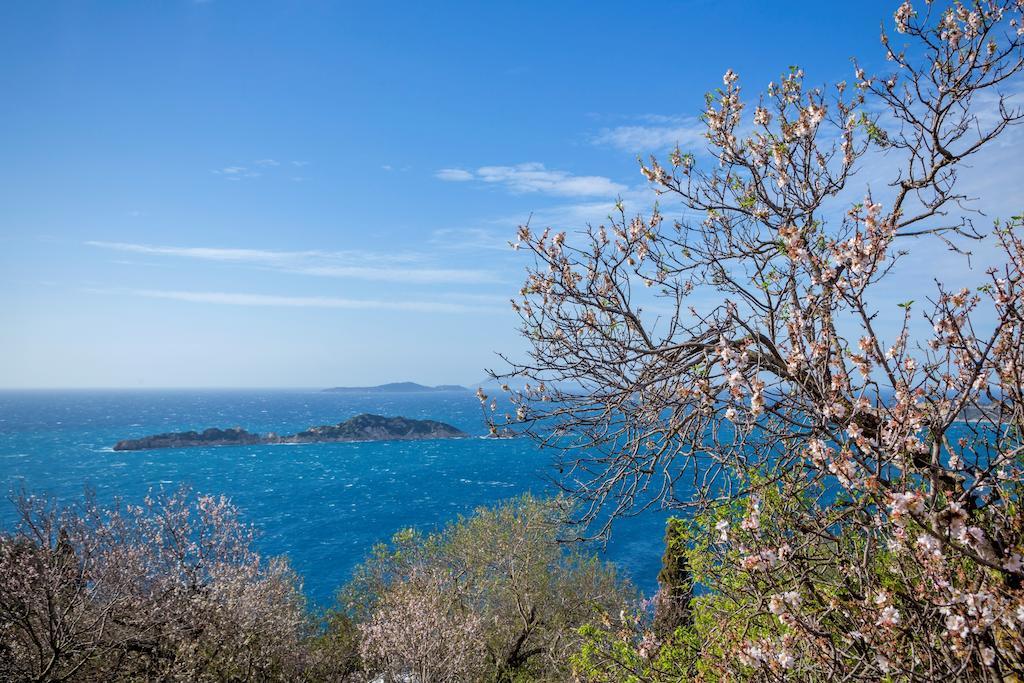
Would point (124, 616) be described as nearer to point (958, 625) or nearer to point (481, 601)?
point (481, 601)

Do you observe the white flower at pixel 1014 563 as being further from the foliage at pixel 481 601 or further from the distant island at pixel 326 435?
the distant island at pixel 326 435

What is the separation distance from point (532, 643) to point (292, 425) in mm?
140629

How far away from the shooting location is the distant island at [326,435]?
10844 cm

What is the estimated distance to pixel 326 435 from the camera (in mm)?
122125

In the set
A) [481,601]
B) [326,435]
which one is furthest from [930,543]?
[326,435]

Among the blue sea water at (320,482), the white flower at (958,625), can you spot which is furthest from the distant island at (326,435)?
the white flower at (958,625)

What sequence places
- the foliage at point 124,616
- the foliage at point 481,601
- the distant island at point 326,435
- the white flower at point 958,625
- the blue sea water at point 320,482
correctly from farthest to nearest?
the distant island at point 326,435
the blue sea water at point 320,482
the foliage at point 481,601
the foliage at point 124,616
the white flower at point 958,625

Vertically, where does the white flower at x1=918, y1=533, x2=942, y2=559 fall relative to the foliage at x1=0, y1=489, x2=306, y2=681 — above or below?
above

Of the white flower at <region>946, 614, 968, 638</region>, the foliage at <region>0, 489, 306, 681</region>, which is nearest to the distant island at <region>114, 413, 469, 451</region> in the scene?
the foliage at <region>0, 489, 306, 681</region>

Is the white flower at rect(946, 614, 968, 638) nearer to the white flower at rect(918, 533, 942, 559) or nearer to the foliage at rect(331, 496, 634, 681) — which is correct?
the white flower at rect(918, 533, 942, 559)

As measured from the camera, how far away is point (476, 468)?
8650 centimetres

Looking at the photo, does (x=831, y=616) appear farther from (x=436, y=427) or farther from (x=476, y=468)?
(x=436, y=427)

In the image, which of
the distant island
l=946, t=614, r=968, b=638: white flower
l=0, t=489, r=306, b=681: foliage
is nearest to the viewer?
l=946, t=614, r=968, b=638: white flower

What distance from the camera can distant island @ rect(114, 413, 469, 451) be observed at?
108438 mm
